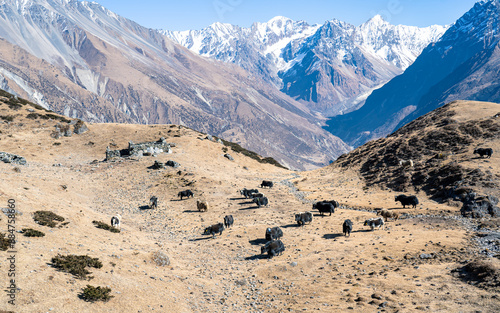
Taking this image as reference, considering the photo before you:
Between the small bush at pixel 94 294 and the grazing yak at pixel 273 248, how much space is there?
1315cm

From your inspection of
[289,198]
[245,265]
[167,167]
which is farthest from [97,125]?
[245,265]

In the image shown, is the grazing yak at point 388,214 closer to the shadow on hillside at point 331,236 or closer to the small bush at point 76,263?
the shadow on hillside at point 331,236

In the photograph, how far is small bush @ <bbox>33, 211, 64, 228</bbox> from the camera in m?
24.1

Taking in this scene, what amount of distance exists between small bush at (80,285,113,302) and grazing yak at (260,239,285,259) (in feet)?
43.1

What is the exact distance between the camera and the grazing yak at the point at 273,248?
2639 centimetres

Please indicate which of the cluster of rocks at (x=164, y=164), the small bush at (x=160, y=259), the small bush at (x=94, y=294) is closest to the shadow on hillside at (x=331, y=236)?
the small bush at (x=160, y=259)

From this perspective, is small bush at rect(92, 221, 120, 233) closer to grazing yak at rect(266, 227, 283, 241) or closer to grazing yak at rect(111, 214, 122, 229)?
grazing yak at rect(111, 214, 122, 229)

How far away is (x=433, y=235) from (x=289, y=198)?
21419mm

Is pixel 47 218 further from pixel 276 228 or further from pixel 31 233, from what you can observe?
pixel 276 228

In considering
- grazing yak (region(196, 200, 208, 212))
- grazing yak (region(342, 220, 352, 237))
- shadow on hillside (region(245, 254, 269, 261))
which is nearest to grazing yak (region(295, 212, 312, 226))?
grazing yak (region(342, 220, 352, 237))

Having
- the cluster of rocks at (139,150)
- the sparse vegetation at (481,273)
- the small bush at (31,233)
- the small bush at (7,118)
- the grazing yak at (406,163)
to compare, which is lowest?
the sparse vegetation at (481,273)

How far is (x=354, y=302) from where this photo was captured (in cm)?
1875

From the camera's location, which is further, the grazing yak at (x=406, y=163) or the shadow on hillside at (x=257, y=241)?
the grazing yak at (x=406, y=163)

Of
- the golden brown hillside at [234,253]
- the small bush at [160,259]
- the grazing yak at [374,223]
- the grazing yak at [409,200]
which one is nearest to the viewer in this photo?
the golden brown hillside at [234,253]
